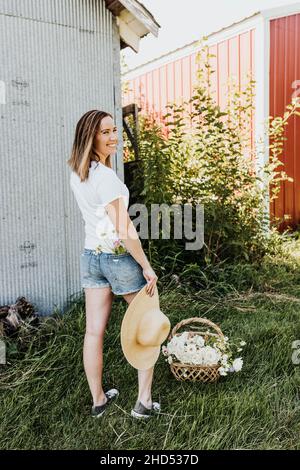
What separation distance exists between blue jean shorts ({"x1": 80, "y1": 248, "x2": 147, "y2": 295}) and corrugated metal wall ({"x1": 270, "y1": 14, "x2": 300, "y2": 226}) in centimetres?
569

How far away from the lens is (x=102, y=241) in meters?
2.87

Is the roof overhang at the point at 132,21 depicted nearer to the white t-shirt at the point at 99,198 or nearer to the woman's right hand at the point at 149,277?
the white t-shirt at the point at 99,198

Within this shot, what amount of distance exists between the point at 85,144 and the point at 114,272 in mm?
756

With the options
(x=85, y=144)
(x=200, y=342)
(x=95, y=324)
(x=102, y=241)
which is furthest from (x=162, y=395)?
(x=85, y=144)

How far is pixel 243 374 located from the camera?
3.59 metres

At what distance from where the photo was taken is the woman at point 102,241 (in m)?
2.76

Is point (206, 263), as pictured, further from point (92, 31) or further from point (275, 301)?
point (92, 31)

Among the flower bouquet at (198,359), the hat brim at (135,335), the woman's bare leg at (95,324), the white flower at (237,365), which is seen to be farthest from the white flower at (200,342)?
the woman's bare leg at (95,324)

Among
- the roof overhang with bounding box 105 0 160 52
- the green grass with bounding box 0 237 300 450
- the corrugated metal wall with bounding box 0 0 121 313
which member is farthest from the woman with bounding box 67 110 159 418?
the roof overhang with bounding box 105 0 160 52

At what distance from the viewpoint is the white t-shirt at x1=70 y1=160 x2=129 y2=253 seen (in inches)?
107

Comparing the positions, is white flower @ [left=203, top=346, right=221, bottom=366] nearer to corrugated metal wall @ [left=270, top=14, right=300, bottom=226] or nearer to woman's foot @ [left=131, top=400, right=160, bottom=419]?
woman's foot @ [left=131, top=400, right=160, bottom=419]

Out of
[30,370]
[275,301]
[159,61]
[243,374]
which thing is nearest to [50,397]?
[30,370]

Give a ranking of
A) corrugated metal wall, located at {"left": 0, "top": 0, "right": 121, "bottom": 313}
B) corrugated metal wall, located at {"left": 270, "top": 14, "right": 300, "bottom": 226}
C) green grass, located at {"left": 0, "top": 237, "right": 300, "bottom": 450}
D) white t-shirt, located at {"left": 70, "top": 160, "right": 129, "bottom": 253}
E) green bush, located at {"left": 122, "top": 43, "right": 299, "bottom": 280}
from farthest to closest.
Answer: corrugated metal wall, located at {"left": 270, "top": 14, "right": 300, "bottom": 226} → green bush, located at {"left": 122, "top": 43, "right": 299, "bottom": 280} → corrugated metal wall, located at {"left": 0, "top": 0, "right": 121, "bottom": 313} → green grass, located at {"left": 0, "top": 237, "right": 300, "bottom": 450} → white t-shirt, located at {"left": 70, "top": 160, "right": 129, "bottom": 253}

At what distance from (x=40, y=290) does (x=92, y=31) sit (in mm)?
2555
